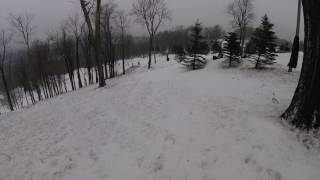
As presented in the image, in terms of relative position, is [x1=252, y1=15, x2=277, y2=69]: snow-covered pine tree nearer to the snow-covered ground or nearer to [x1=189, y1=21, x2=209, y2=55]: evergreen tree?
[x1=189, y1=21, x2=209, y2=55]: evergreen tree

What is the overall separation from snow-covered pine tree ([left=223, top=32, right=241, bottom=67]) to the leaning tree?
11836 mm

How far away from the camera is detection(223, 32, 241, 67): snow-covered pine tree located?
18609 millimetres

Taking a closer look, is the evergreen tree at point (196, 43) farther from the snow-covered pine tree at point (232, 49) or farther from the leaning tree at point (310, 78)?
the leaning tree at point (310, 78)

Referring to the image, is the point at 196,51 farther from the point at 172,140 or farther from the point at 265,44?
the point at 172,140

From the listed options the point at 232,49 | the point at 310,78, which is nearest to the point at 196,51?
the point at 232,49

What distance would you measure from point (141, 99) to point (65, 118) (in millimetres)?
3622

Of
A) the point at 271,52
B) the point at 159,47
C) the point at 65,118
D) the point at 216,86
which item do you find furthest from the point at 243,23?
the point at 159,47

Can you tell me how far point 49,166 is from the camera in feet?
25.1

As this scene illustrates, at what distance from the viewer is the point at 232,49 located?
60.9 feet

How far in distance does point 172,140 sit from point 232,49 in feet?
42.9

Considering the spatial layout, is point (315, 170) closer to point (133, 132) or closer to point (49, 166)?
point (133, 132)

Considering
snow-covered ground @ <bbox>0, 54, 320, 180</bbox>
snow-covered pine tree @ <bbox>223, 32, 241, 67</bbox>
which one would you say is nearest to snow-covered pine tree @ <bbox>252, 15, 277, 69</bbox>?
snow-covered pine tree @ <bbox>223, 32, 241, 67</bbox>

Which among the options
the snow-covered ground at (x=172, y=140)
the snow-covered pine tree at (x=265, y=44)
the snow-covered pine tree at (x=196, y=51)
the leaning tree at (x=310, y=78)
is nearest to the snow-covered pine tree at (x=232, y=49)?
the snow-covered pine tree at (x=265, y=44)

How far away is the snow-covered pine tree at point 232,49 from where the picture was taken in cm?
1861
